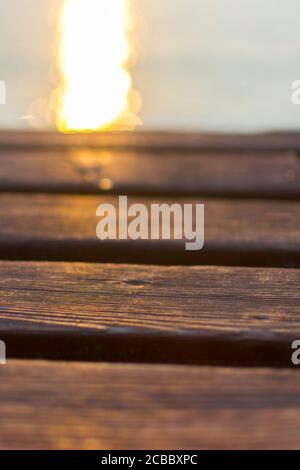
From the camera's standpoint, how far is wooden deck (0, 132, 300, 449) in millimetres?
743

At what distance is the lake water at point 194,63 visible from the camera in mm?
9250

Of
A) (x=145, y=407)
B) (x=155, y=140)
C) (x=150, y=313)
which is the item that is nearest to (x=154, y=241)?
(x=150, y=313)

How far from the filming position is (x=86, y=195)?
5.83 ft

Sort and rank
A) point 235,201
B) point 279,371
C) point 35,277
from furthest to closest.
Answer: point 235,201, point 35,277, point 279,371

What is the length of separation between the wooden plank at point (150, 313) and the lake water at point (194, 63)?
2.80m

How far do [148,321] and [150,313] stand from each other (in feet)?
0.10

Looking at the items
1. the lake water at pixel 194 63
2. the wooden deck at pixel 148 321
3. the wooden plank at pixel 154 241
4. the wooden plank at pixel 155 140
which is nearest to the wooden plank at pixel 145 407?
the wooden deck at pixel 148 321

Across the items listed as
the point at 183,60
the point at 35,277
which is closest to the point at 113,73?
the point at 183,60

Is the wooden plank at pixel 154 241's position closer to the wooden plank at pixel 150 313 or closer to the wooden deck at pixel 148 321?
the wooden deck at pixel 148 321

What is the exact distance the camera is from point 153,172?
2.02m

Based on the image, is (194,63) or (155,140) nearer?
(155,140)

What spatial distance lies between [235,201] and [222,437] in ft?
3.42

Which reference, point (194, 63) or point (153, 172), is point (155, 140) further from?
point (194, 63)

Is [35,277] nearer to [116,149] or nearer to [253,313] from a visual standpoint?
[253,313]
